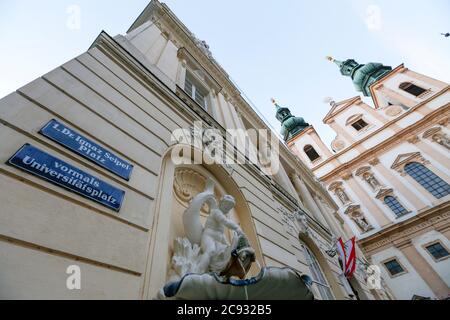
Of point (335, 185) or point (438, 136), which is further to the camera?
point (335, 185)

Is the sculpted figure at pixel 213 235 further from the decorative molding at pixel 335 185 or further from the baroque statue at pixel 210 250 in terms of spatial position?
the decorative molding at pixel 335 185

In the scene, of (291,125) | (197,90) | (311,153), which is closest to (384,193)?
(311,153)

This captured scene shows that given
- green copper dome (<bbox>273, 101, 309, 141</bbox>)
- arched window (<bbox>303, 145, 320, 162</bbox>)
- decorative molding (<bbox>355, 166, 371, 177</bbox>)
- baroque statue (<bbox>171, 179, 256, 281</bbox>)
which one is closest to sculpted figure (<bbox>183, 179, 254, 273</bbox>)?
baroque statue (<bbox>171, 179, 256, 281</bbox>)

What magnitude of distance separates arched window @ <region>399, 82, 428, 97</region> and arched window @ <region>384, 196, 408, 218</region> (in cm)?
1411

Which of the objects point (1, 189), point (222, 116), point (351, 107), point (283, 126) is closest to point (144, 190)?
point (1, 189)

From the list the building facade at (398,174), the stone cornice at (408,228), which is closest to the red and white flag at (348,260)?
the building facade at (398,174)

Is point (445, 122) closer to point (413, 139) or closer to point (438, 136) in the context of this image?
point (438, 136)

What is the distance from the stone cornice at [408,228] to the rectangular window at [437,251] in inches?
60.3

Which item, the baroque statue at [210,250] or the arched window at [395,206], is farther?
the arched window at [395,206]

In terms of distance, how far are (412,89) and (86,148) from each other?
3905 centimetres

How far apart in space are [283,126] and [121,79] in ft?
136

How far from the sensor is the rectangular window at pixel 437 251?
19891 mm

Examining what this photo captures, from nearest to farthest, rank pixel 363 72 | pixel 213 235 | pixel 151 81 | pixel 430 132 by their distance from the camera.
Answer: pixel 213 235 → pixel 151 81 → pixel 430 132 → pixel 363 72

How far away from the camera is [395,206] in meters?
25.0
